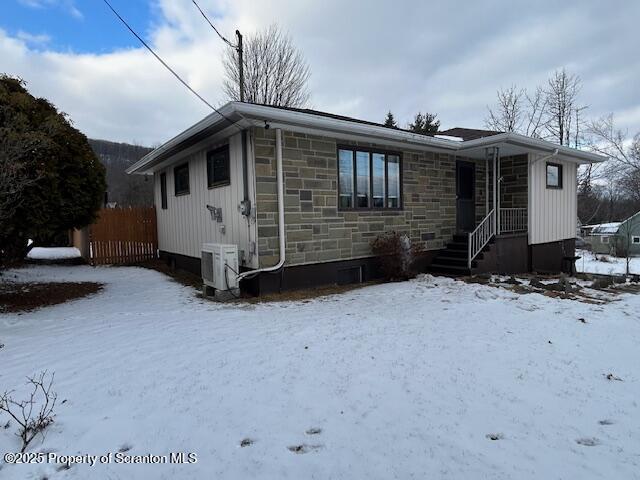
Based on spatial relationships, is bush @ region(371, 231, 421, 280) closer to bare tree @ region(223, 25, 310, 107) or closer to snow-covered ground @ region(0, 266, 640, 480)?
snow-covered ground @ region(0, 266, 640, 480)

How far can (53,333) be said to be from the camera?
14.7ft

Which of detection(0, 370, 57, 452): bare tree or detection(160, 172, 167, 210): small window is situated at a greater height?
detection(160, 172, 167, 210): small window

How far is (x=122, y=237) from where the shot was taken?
11789 mm

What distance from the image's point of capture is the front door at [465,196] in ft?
32.5

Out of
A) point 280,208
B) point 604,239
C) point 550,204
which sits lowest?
point 604,239

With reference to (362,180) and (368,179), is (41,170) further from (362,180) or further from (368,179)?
(368,179)

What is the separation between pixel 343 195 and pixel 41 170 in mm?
4883

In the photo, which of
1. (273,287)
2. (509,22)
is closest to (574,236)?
(509,22)

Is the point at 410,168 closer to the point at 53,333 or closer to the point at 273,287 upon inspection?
the point at 273,287

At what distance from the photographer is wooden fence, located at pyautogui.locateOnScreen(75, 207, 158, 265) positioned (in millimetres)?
11469

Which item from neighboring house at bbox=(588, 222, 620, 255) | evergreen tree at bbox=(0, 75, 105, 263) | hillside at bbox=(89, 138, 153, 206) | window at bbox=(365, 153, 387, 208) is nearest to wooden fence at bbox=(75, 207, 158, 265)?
evergreen tree at bbox=(0, 75, 105, 263)

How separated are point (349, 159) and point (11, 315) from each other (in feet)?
19.5

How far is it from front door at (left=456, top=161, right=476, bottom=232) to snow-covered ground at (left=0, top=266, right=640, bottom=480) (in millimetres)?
4769

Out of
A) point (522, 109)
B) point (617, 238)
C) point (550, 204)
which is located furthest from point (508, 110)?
point (550, 204)
